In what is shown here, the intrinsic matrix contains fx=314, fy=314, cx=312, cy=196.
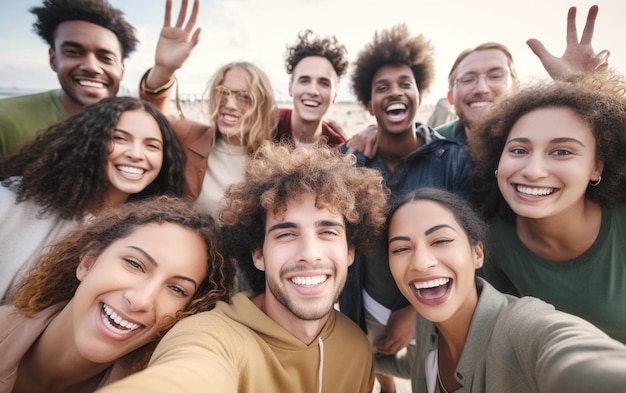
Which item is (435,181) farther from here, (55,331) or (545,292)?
(55,331)

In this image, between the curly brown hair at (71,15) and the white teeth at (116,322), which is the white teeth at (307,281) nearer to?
the white teeth at (116,322)

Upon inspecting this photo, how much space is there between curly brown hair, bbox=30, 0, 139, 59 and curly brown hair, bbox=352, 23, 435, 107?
321 cm

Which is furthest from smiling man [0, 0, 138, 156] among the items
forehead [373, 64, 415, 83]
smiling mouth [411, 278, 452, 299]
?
smiling mouth [411, 278, 452, 299]

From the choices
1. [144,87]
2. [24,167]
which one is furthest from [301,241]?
[144,87]

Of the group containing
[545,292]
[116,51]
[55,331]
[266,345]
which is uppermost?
[116,51]

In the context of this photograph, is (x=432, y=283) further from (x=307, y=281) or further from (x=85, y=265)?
(x=85, y=265)

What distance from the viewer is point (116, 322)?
2.02 metres

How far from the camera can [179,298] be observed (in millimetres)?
2193

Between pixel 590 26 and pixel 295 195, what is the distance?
357cm

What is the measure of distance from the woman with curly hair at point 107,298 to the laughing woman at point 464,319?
4.92ft

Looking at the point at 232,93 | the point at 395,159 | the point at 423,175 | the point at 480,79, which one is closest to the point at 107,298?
the point at 232,93

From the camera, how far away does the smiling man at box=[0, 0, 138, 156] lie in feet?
11.3

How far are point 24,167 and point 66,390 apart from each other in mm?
2058

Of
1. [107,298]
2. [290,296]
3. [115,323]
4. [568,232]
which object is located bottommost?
[115,323]
